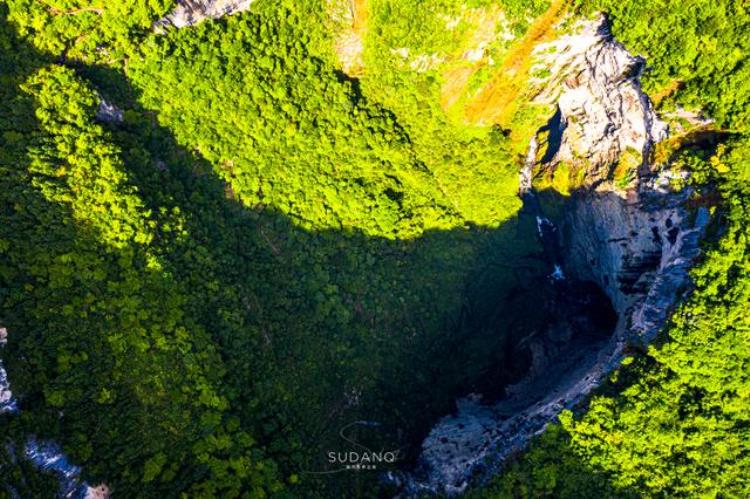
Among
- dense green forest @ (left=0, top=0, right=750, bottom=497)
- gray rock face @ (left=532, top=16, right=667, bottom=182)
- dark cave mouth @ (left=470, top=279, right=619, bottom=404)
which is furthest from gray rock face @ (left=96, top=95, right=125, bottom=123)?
dark cave mouth @ (left=470, top=279, right=619, bottom=404)

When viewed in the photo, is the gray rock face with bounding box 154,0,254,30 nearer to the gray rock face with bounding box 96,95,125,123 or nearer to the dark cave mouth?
the gray rock face with bounding box 96,95,125,123

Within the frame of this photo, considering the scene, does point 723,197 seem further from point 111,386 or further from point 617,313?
point 111,386

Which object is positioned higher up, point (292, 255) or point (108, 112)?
point (108, 112)

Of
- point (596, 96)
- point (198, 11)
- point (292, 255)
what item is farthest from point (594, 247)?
point (198, 11)

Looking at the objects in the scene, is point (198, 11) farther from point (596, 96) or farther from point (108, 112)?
point (596, 96)

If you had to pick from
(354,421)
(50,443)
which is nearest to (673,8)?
(354,421)

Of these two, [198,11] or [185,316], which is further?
[198,11]

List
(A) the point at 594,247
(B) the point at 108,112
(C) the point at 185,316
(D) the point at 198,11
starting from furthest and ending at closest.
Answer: (A) the point at 594,247
(D) the point at 198,11
(B) the point at 108,112
(C) the point at 185,316
